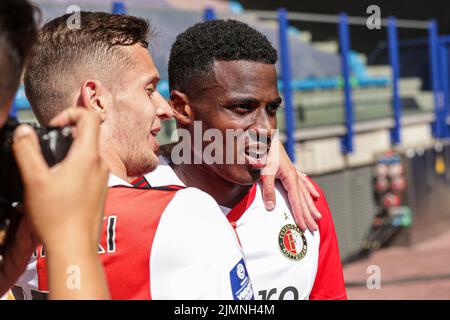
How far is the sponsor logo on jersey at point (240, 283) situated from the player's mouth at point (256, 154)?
2.65ft

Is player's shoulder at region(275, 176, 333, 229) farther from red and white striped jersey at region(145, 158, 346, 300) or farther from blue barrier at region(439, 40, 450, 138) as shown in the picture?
blue barrier at region(439, 40, 450, 138)

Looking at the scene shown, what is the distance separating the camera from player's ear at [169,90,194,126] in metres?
2.42

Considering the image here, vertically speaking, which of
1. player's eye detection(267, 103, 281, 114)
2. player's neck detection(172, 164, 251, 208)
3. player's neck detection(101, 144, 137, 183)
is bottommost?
player's neck detection(172, 164, 251, 208)

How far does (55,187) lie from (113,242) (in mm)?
401

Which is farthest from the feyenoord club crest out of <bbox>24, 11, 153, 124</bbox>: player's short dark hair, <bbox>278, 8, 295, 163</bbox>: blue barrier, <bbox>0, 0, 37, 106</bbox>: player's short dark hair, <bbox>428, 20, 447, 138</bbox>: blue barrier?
<bbox>428, 20, 447, 138</bbox>: blue barrier

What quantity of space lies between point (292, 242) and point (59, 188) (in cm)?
129

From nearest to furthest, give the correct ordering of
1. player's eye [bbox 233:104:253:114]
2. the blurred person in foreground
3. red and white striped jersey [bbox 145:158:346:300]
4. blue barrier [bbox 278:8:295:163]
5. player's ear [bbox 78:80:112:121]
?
the blurred person in foreground → player's ear [bbox 78:80:112:121] → red and white striped jersey [bbox 145:158:346:300] → player's eye [bbox 233:104:253:114] → blue barrier [bbox 278:8:295:163]

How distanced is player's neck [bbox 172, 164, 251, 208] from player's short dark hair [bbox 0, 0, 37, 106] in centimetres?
129

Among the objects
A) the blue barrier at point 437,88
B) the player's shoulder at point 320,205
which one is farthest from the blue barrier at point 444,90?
the player's shoulder at point 320,205

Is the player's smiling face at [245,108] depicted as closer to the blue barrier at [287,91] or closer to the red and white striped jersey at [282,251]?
the red and white striped jersey at [282,251]

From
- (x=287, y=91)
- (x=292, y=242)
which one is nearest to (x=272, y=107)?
(x=292, y=242)

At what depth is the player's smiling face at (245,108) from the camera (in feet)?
7.32

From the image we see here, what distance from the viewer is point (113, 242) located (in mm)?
1409
